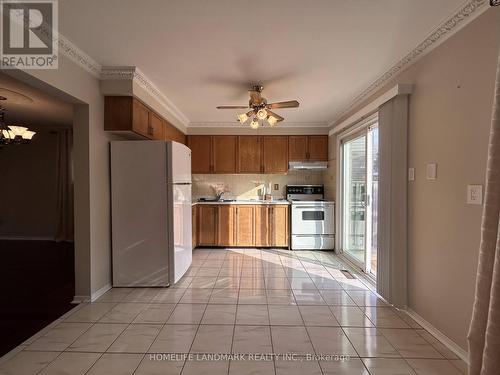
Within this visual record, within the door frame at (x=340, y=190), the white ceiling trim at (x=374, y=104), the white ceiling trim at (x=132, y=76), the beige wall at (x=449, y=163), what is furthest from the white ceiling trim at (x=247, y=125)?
the beige wall at (x=449, y=163)

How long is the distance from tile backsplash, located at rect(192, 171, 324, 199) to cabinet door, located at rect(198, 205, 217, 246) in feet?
2.10

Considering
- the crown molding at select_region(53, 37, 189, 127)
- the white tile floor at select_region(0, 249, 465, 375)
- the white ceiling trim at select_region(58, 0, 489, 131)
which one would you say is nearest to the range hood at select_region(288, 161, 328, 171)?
the white ceiling trim at select_region(58, 0, 489, 131)

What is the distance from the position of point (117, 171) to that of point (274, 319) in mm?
2375

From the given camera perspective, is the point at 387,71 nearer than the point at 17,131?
Yes

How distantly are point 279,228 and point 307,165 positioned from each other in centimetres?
135

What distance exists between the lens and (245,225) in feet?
17.0


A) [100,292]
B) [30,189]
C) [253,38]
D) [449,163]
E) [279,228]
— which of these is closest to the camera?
[449,163]

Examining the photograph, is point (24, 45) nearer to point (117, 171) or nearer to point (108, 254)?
point (117, 171)

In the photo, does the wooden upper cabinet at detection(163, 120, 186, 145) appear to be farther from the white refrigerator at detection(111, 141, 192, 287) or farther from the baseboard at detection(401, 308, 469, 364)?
the baseboard at detection(401, 308, 469, 364)

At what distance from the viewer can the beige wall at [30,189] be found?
5910mm

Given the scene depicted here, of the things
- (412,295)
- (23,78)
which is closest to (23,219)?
(23,78)

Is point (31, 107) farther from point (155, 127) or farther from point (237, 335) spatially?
point (237, 335)

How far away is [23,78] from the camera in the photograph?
2.15m

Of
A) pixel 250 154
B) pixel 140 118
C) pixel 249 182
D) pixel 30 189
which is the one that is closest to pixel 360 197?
pixel 250 154
